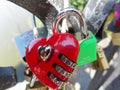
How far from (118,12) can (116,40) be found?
0.22 ft

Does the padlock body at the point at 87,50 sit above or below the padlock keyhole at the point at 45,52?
below

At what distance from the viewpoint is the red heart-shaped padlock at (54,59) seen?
0.47 metres

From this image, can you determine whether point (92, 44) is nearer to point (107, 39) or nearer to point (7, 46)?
point (107, 39)

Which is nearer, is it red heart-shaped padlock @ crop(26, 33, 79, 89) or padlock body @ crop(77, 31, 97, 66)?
red heart-shaped padlock @ crop(26, 33, 79, 89)

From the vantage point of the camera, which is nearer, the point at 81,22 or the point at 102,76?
the point at 81,22

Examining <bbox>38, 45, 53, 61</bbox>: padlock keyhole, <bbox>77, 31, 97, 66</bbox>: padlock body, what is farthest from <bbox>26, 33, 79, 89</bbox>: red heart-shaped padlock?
<bbox>77, 31, 97, 66</bbox>: padlock body

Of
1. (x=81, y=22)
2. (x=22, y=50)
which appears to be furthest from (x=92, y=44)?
(x=22, y=50)

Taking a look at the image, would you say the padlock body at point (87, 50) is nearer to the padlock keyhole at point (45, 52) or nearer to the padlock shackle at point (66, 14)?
the padlock shackle at point (66, 14)

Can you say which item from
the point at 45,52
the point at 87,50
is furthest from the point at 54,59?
the point at 87,50

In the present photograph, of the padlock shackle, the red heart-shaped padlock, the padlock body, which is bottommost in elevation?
the padlock body

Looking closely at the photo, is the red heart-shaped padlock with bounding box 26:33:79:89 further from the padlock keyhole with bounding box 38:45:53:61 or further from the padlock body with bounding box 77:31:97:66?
the padlock body with bounding box 77:31:97:66

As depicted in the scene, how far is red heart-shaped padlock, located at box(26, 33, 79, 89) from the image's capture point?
0.47 metres

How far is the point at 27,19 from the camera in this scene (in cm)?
113

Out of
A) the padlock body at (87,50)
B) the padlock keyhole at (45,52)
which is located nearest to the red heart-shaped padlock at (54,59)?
the padlock keyhole at (45,52)
